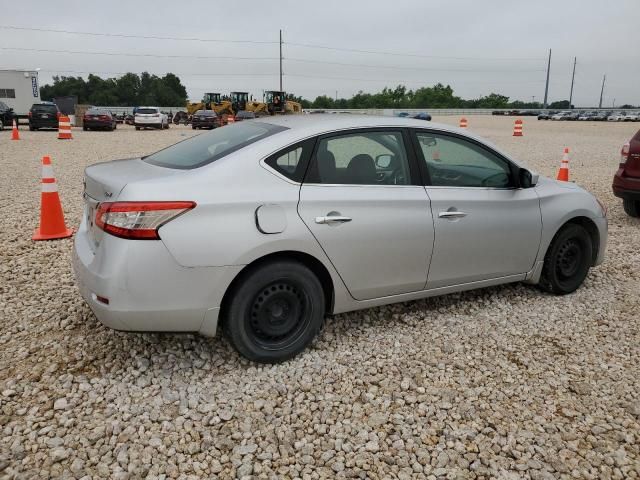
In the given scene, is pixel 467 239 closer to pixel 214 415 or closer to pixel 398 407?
pixel 398 407

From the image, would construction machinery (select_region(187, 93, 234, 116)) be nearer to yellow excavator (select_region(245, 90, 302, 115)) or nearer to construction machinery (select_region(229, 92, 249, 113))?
construction machinery (select_region(229, 92, 249, 113))

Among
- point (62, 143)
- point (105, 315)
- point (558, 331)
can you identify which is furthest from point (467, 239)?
point (62, 143)

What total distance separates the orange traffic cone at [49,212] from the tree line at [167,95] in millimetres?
79860

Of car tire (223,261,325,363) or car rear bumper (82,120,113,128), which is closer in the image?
car tire (223,261,325,363)

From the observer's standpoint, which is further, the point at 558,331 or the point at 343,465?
the point at 558,331

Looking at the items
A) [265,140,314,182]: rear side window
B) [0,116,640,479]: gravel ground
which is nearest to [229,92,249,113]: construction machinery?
[0,116,640,479]: gravel ground

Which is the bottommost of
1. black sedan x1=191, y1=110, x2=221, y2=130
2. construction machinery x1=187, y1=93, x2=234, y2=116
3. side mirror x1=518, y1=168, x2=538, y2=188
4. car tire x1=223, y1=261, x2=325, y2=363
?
car tire x1=223, y1=261, x2=325, y2=363

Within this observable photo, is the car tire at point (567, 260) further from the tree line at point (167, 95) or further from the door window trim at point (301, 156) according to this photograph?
the tree line at point (167, 95)

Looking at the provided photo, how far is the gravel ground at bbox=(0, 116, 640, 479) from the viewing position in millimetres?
2467

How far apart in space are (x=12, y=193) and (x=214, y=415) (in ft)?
25.2

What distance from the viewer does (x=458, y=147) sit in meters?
3.91

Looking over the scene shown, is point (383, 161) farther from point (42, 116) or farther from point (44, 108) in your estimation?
point (44, 108)

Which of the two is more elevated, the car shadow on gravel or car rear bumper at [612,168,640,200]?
car rear bumper at [612,168,640,200]

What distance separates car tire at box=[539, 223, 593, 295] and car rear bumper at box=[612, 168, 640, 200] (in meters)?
2.98
